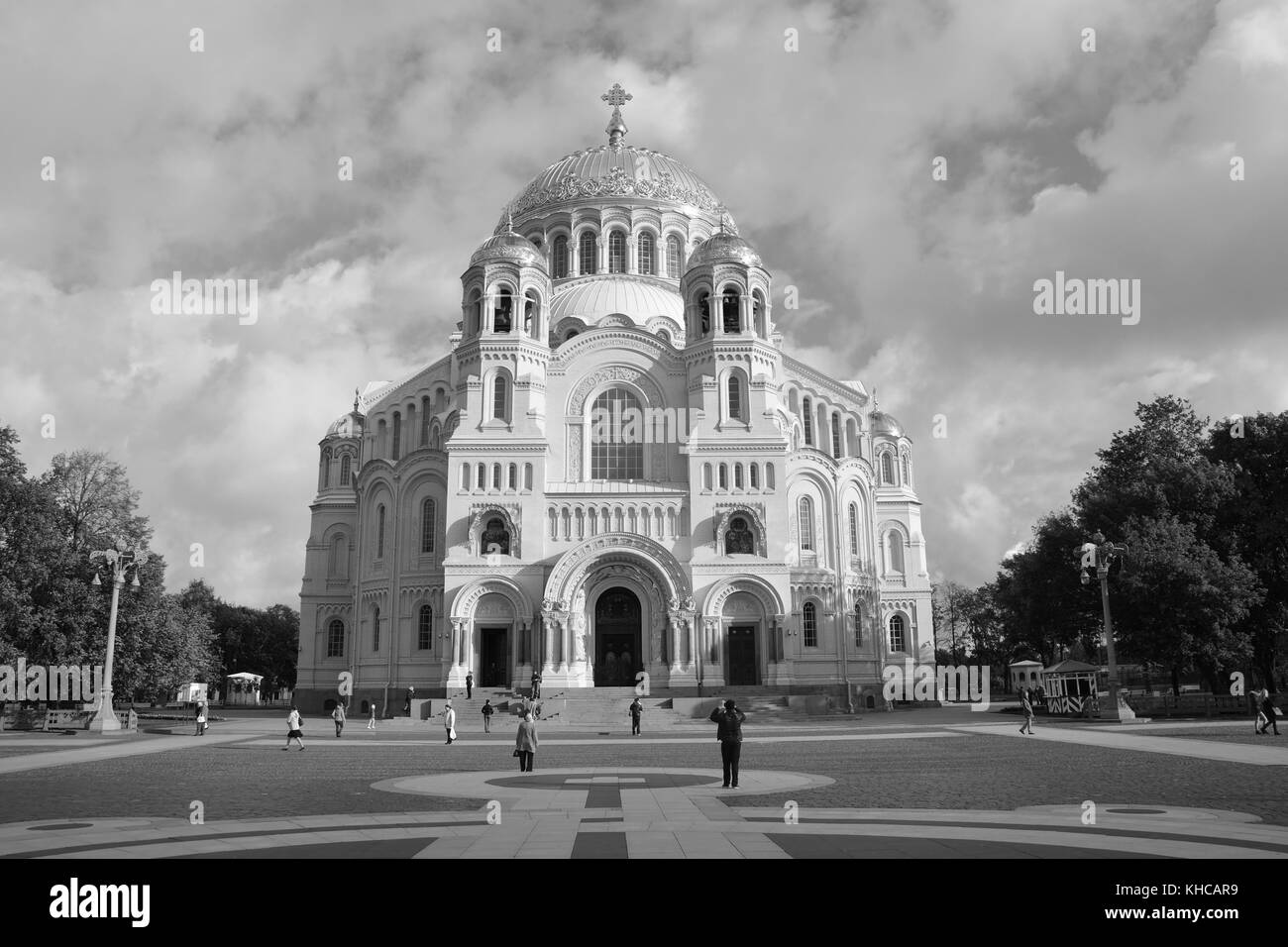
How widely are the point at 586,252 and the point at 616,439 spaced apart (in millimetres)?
17324

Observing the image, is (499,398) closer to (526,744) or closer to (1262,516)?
(526,744)

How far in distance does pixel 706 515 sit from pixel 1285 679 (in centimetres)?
3909

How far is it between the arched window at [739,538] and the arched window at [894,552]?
17.0m

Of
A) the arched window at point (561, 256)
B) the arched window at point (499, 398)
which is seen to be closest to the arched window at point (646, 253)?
the arched window at point (561, 256)

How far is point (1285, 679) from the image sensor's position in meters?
60.8

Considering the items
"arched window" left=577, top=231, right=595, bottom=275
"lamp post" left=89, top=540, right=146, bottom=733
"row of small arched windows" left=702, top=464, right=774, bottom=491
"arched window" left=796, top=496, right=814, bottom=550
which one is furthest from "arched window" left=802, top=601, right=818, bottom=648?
"lamp post" left=89, top=540, right=146, bottom=733

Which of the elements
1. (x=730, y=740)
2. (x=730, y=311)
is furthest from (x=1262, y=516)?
(x=730, y=740)

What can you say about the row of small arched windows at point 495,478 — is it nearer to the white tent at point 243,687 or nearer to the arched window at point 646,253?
the arched window at point 646,253

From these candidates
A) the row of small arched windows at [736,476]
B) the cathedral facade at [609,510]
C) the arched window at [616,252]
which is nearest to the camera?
the cathedral facade at [609,510]

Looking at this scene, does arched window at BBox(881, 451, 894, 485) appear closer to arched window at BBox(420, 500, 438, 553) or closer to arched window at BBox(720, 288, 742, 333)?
arched window at BBox(720, 288, 742, 333)

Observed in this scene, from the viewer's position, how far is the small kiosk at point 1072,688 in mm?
40719

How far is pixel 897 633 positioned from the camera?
2463 inches
